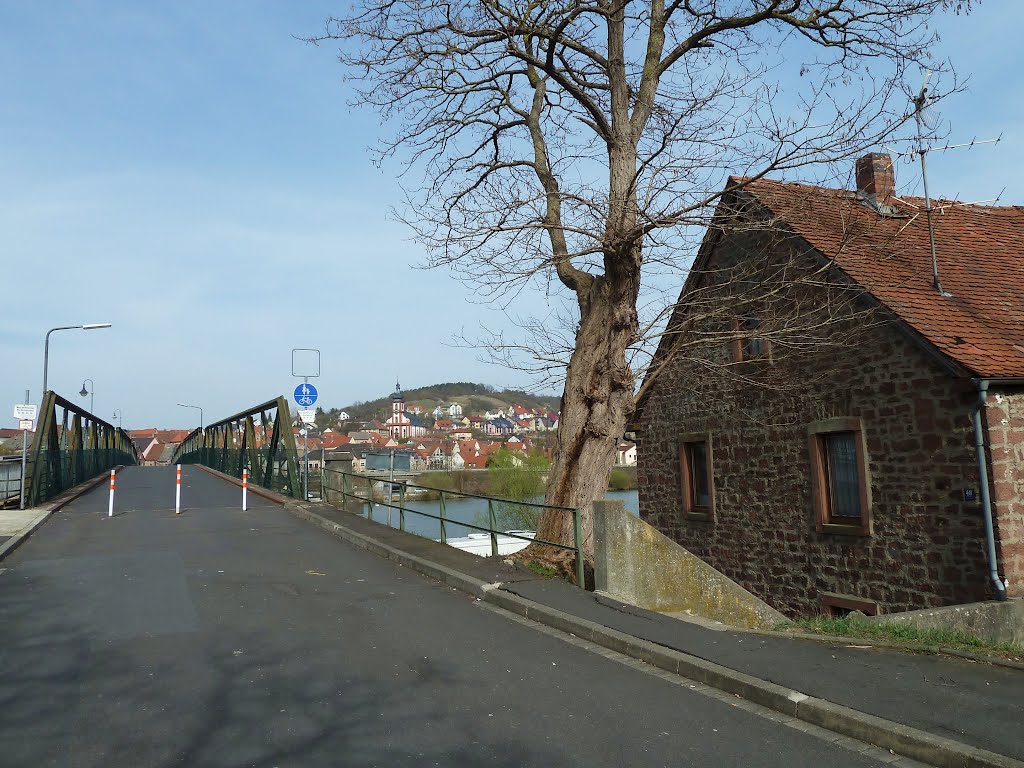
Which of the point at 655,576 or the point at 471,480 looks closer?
the point at 655,576

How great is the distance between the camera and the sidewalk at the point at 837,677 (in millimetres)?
4219

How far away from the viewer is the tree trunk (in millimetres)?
10242

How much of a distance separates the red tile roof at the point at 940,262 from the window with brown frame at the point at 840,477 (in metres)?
1.94

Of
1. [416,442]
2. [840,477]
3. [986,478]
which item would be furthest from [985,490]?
[416,442]

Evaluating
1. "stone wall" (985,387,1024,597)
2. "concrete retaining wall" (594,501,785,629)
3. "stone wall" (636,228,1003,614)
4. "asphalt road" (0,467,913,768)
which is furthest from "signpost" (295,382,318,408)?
"stone wall" (985,387,1024,597)

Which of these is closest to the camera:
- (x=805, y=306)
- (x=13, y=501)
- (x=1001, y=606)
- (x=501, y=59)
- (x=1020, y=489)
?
(x=1001, y=606)

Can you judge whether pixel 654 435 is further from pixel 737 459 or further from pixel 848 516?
pixel 848 516

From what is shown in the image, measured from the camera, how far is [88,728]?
4.43 meters

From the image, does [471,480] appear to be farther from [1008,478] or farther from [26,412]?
[1008,478]

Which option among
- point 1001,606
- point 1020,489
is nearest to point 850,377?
point 1020,489

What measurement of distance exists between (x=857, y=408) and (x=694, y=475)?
4.79m

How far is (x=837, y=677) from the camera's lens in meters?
5.24

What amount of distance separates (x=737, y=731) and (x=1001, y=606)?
614cm

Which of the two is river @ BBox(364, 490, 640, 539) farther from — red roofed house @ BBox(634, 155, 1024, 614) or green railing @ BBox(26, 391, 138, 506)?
red roofed house @ BBox(634, 155, 1024, 614)
